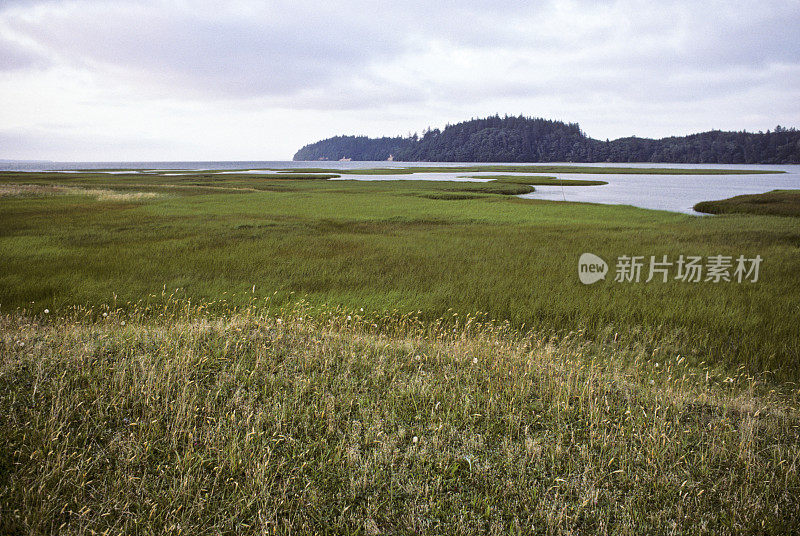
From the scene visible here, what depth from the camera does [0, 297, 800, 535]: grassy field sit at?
168 inches

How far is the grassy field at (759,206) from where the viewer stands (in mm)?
39562

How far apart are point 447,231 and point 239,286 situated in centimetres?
1596

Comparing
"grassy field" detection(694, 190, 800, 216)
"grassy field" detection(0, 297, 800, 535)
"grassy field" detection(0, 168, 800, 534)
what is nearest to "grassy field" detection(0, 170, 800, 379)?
"grassy field" detection(0, 168, 800, 534)

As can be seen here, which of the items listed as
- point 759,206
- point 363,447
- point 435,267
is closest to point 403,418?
point 363,447

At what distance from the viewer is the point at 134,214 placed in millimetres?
33906

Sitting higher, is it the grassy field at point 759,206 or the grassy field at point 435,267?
the grassy field at point 759,206

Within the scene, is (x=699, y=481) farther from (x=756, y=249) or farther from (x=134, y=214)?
(x=134, y=214)

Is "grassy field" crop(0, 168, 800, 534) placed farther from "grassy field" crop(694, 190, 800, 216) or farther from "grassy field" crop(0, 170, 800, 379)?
"grassy field" crop(694, 190, 800, 216)

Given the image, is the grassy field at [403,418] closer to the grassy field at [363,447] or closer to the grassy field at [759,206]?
the grassy field at [363,447]

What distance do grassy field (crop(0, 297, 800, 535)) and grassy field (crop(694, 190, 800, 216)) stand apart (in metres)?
42.6

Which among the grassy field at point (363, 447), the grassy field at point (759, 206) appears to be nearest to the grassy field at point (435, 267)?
the grassy field at point (363, 447)

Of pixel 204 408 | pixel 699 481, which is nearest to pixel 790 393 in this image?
pixel 699 481

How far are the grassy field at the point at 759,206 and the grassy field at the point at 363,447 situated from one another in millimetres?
42607

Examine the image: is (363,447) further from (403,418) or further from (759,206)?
(759,206)
